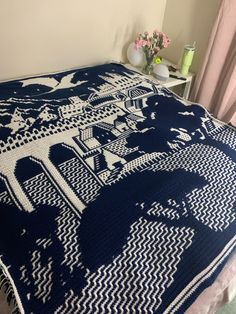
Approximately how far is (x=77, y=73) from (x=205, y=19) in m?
1.11

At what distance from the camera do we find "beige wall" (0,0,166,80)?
180 cm

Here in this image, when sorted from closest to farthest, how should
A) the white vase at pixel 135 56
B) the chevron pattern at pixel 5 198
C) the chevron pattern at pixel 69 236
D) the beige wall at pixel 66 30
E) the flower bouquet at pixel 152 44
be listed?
the chevron pattern at pixel 69 236 → the chevron pattern at pixel 5 198 → the beige wall at pixel 66 30 → the flower bouquet at pixel 152 44 → the white vase at pixel 135 56

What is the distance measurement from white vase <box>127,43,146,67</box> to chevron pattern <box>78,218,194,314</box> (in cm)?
168

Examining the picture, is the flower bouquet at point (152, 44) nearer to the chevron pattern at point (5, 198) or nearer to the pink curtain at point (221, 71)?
the pink curtain at point (221, 71)

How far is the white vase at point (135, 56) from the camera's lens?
90.0 inches

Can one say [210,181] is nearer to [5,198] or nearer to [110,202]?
[110,202]

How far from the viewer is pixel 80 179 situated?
3.86 feet

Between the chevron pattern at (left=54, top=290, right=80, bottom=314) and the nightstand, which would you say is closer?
the chevron pattern at (left=54, top=290, right=80, bottom=314)

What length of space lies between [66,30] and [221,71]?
1.19m

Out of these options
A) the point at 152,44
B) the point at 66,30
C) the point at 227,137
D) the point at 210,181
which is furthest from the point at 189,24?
the point at 210,181

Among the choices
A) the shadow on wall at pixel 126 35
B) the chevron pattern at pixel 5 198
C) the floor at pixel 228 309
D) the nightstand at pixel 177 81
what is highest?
the shadow on wall at pixel 126 35

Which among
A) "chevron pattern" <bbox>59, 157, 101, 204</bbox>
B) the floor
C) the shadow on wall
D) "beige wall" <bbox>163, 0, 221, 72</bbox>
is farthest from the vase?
the floor

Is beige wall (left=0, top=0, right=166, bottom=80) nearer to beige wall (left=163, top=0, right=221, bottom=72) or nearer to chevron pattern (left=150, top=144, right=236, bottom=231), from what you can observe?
beige wall (left=163, top=0, right=221, bottom=72)

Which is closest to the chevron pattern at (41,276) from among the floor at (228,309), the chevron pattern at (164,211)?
the chevron pattern at (164,211)
